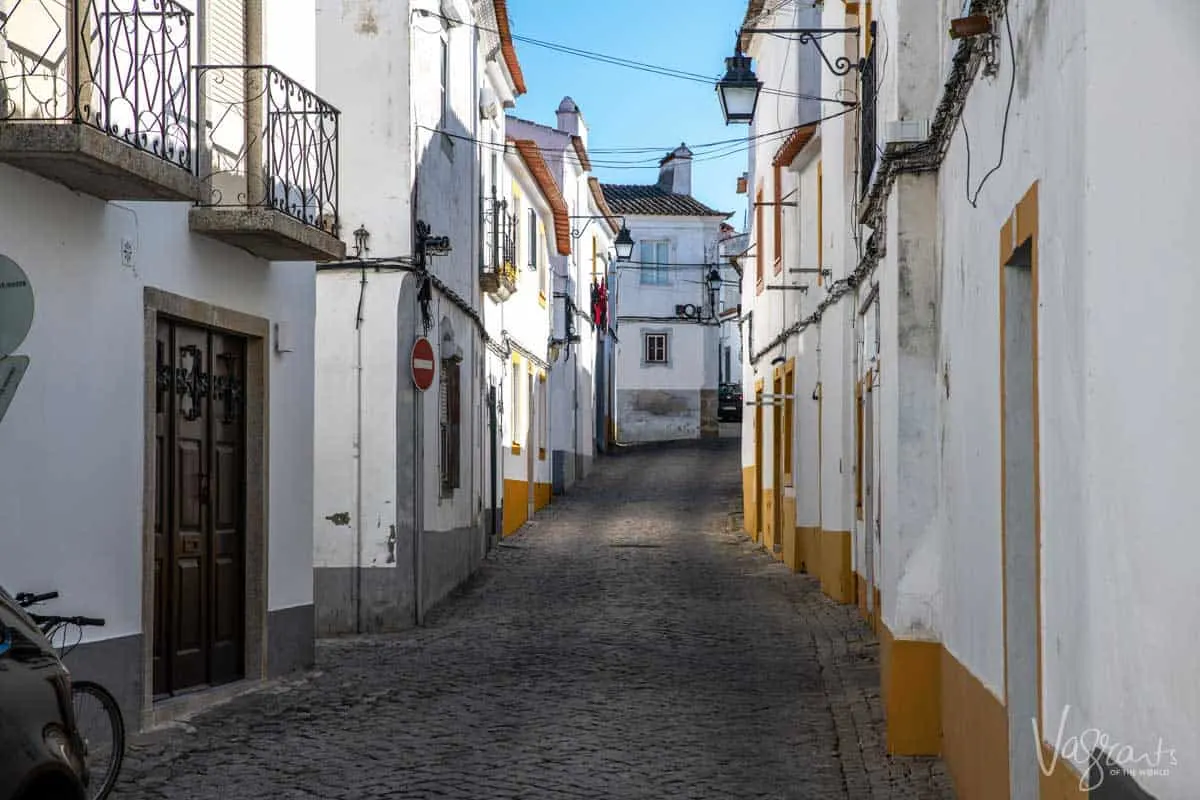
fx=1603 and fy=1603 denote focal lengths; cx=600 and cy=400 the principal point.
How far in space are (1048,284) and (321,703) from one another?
7565 mm

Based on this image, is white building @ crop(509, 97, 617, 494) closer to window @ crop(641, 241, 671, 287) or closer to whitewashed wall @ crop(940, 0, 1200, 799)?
window @ crop(641, 241, 671, 287)

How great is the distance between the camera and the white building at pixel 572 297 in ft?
111

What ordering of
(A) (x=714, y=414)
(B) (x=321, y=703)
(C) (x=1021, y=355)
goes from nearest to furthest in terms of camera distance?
1. (C) (x=1021, y=355)
2. (B) (x=321, y=703)
3. (A) (x=714, y=414)

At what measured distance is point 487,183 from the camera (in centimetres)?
2277

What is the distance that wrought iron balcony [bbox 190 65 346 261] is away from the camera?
11188mm

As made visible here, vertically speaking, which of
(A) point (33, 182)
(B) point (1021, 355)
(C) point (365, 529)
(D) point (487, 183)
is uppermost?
(D) point (487, 183)

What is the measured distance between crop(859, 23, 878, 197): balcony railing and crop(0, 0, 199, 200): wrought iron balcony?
16.7 ft

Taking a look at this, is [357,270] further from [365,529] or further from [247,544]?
[247,544]

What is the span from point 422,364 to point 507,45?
316 inches

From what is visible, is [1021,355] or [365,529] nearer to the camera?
[1021,355]


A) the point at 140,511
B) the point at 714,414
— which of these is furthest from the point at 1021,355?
the point at 714,414

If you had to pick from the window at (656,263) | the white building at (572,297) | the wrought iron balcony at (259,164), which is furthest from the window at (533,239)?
the window at (656,263)

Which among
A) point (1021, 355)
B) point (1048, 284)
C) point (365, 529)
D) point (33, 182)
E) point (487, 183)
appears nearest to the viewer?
point (1048, 284)

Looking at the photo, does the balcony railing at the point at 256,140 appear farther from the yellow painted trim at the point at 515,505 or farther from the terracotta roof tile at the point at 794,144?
the yellow painted trim at the point at 515,505
